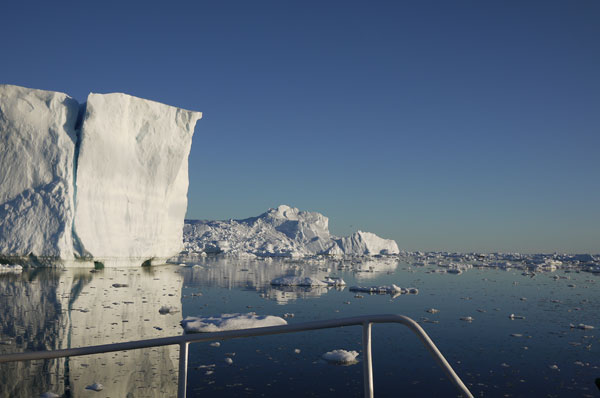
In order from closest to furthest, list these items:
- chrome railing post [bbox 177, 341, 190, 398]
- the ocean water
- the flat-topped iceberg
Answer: chrome railing post [bbox 177, 341, 190, 398] < the ocean water < the flat-topped iceberg

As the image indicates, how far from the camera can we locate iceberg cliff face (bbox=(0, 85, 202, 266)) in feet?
77.8

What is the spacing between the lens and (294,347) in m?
9.41

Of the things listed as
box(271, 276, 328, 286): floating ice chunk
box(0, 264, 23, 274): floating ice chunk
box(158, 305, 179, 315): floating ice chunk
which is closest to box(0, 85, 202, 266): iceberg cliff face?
box(0, 264, 23, 274): floating ice chunk

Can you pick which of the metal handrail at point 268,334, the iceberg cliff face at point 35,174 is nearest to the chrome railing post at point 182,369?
the metal handrail at point 268,334

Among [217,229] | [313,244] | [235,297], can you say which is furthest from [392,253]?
[235,297]

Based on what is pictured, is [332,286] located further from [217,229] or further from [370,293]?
[217,229]

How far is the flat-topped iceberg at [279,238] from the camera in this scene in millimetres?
Result: 71938

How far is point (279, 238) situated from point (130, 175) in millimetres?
66013

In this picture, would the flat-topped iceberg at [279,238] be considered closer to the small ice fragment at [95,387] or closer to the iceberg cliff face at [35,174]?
the iceberg cliff face at [35,174]

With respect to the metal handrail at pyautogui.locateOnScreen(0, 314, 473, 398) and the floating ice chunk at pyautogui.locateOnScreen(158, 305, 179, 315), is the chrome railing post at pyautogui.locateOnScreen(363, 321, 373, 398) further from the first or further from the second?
the floating ice chunk at pyautogui.locateOnScreen(158, 305, 179, 315)

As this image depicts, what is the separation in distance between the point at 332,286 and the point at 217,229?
66381 mm

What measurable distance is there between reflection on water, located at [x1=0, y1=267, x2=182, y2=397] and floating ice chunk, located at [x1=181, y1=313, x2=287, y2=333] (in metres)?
0.46

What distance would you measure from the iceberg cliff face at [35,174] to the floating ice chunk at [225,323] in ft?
55.6

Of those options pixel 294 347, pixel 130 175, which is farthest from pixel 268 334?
pixel 130 175
